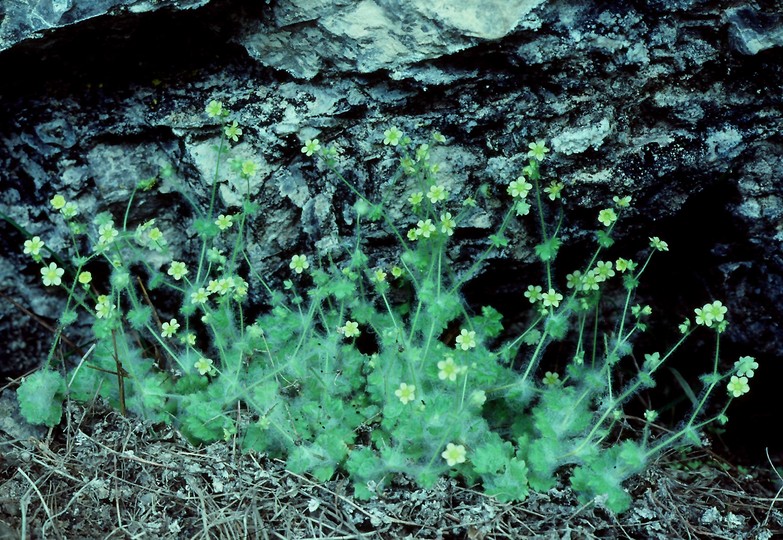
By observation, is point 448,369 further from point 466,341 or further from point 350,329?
point 350,329

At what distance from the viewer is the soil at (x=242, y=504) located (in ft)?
8.71

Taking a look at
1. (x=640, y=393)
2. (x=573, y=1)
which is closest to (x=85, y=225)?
(x=573, y=1)

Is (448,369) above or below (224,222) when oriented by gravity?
below

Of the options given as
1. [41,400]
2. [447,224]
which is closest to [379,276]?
[447,224]

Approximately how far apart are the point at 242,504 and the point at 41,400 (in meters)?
0.97

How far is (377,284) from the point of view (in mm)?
3199

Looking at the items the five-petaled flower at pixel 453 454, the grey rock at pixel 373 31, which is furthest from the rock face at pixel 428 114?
the five-petaled flower at pixel 453 454

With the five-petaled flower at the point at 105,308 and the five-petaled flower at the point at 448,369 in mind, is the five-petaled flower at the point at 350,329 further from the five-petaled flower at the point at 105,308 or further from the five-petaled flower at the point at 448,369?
the five-petaled flower at the point at 105,308

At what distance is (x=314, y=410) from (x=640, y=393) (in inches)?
67.4

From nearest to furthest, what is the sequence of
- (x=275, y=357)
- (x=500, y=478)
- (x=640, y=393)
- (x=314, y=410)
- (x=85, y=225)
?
(x=500, y=478) → (x=314, y=410) → (x=275, y=357) → (x=85, y=225) → (x=640, y=393)

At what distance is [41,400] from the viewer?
9.92 feet

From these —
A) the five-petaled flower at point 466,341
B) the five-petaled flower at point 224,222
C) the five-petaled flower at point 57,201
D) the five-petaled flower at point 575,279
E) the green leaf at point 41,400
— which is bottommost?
the green leaf at point 41,400

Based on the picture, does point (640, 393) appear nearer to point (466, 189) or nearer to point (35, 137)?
point (466, 189)

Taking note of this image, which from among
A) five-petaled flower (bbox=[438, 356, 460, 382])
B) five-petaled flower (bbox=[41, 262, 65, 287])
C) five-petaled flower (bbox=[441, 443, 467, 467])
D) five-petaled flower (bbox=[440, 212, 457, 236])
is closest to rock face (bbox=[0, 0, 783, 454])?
five-petaled flower (bbox=[440, 212, 457, 236])
